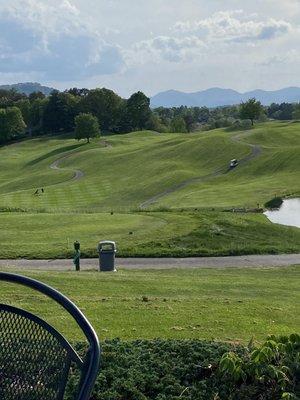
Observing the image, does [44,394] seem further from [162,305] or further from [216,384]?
[162,305]

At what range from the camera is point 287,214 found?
49312 millimetres

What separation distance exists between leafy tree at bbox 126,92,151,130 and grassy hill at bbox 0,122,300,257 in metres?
13.4

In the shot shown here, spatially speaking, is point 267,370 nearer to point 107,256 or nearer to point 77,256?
point 107,256

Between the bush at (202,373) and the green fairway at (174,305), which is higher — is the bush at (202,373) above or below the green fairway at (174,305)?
above

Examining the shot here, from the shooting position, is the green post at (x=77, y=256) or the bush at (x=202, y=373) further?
the green post at (x=77, y=256)

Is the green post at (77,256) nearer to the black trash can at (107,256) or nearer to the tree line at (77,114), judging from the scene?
the black trash can at (107,256)

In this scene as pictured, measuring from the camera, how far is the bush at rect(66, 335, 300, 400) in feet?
21.3

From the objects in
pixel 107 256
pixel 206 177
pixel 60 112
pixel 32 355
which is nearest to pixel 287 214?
pixel 107 256

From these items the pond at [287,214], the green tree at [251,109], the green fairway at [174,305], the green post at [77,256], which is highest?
the green tree at [251,109]

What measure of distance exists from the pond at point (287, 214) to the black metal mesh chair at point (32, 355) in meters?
39.8

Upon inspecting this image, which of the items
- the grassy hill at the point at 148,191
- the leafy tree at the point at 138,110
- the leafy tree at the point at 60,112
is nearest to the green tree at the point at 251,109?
the grassy hill at the point at 148,191

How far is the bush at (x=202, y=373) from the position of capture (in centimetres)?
649

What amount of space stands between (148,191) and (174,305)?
58708 millimetres

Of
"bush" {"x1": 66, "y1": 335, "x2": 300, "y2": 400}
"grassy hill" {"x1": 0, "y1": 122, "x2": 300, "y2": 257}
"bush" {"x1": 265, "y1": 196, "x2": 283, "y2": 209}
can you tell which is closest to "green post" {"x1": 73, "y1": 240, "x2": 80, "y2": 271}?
"grassy hill" {"x1": 0, "y1": 122, "x2": 300, "y2": 257}
